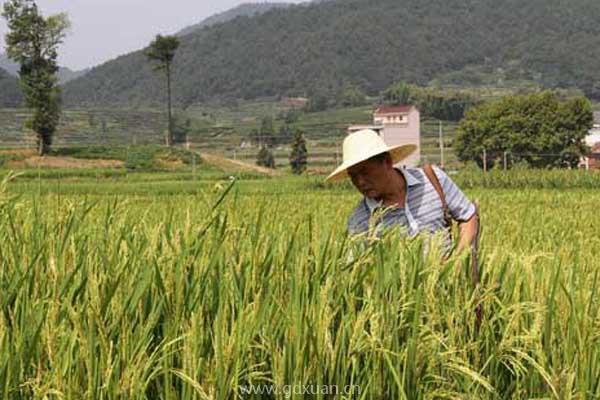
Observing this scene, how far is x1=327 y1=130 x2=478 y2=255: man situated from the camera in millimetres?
3500

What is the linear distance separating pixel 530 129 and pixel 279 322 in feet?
200

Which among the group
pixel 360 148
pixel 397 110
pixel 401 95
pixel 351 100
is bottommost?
pixel 360 148

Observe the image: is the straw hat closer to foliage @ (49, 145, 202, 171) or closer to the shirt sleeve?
the shirt sleeve

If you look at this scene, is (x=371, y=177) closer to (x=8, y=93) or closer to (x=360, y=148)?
(x=360, y=148)

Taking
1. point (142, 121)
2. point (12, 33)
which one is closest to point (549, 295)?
point (12, 33)

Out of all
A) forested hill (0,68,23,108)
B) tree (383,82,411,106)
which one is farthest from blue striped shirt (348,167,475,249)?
forested hill (0,68,23,108)

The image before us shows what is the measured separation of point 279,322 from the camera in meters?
2.05

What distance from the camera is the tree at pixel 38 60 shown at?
46.8 meters

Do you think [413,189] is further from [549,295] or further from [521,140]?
[521,140]

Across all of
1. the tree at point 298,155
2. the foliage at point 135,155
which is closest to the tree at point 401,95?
the tree at point 298,155

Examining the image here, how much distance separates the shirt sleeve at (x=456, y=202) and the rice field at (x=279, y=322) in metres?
1.04

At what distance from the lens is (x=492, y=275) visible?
256cm

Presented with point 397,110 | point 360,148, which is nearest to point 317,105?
point 397,110

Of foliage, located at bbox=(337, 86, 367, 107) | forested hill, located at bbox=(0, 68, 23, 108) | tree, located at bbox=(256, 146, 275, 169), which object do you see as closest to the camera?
tree, located at bbox=(256, 146, 275, 169)
